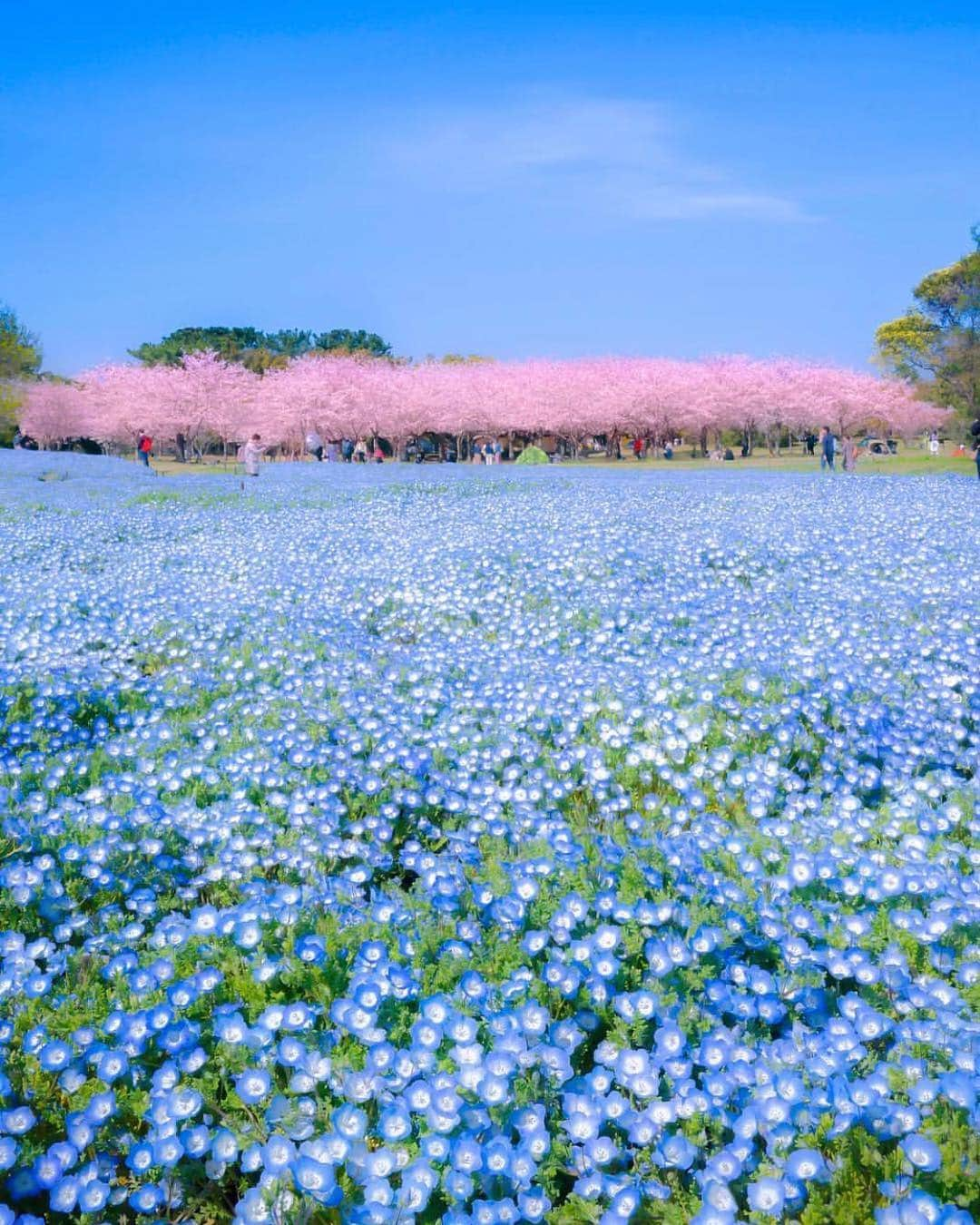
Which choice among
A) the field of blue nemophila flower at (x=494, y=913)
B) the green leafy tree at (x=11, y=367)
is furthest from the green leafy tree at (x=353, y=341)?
the field of blue nemophila flower at (x=494, y=913)

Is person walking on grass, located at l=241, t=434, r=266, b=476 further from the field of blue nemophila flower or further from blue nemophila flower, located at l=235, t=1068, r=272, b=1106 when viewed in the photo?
blue nemophila flower, located at l=235, t=1068, r=272, b=1106

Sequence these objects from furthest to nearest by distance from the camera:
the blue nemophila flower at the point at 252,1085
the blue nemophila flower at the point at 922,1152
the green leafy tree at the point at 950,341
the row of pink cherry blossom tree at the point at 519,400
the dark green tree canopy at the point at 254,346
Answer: the dark green tree canopy at the point at 254,346 → the row of pink cherry blossom tree at the point at 519,400 → the green leafy tree at the point at 950,341 → the blue nemophila flower at the point at 252,1085 → the blue nemophila flower at the point at 922,1152

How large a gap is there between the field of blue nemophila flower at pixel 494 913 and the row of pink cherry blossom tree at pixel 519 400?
53.3 meters

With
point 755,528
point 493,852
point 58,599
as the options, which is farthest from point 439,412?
point 493,852

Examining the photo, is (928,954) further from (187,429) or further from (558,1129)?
(187,429)

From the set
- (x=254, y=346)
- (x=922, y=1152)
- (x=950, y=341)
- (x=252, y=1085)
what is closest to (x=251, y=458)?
(x=252, y=1085)

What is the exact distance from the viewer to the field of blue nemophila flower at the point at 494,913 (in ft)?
7.36

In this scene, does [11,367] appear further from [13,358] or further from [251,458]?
[251,458]

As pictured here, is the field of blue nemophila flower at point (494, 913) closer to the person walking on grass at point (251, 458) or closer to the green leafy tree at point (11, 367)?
the person walking on grass at point (251, 458)

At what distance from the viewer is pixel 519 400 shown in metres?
59.8

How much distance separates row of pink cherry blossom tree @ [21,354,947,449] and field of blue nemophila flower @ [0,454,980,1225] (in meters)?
53.3

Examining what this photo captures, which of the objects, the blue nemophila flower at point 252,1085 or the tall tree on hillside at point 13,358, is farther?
the tall tree on hillside at point 13,358

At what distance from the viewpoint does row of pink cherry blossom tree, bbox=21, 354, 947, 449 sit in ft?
193

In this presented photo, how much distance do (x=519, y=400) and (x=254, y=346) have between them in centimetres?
4305
